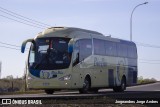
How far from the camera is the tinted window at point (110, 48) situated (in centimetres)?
3191

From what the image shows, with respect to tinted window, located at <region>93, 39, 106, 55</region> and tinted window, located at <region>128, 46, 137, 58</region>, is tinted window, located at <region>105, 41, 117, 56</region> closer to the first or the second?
tinted window, located at <region>93, 39, 106, 55</region>

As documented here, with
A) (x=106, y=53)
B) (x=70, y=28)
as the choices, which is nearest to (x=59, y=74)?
(x=70, y=28)

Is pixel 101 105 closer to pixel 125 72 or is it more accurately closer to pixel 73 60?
pixel 73 60

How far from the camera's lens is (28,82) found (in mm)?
27125

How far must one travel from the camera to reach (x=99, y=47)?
30578 mm

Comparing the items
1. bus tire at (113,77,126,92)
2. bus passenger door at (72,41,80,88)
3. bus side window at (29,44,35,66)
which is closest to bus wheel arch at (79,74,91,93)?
bus passenger door at (72,41,80,88)

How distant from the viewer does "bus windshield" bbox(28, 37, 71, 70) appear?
2638 cm

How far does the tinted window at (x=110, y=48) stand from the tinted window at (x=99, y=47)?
1.82 ft

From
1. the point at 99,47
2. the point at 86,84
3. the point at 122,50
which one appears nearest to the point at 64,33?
the point at 86,84

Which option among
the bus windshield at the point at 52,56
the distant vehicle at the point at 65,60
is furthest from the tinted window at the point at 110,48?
the bus windshield at the point at 52,56

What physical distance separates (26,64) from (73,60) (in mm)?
2740

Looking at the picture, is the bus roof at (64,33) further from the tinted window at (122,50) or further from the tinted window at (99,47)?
the tinted window at (122,50)

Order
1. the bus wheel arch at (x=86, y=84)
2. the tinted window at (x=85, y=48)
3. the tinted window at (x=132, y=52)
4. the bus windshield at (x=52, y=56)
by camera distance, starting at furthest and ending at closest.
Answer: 1. the tinted window at (x=132, y=52)
2. the bus wheel arch at (x=86, y=84)
3. the tinted window at (x=85, y=48)
4. the bus windshield at (x=52, y=56)

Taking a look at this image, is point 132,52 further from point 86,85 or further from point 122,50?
point 86,85
